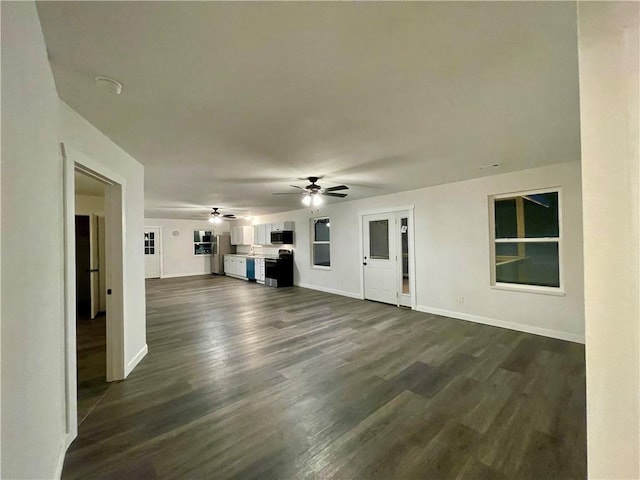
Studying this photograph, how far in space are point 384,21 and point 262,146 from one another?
1728 millimetres

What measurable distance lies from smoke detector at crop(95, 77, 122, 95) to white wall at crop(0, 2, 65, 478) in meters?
0.23

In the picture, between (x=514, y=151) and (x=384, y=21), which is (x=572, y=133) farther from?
(x=384, y=21)

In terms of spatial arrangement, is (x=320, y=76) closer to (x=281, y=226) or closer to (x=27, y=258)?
(x=27, y=258)

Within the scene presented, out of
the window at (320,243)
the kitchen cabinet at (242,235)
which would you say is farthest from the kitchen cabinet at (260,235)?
the window at (320,243)

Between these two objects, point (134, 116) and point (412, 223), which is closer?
point (134, 116)

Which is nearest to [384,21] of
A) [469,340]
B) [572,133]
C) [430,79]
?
→ [430,79]

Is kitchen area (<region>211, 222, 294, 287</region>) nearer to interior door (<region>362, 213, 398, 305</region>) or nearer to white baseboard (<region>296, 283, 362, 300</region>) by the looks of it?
white baseboard (<region>296, 283, 362, 300</region>)

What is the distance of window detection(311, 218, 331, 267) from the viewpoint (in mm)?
7445

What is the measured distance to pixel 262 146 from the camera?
266 centimetres

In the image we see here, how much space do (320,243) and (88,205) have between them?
Result: 17.3 feet

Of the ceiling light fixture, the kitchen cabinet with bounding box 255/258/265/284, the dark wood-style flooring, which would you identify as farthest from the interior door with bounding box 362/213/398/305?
the dark wood-style flooring

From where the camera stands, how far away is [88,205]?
523cm

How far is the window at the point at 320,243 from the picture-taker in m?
7.45

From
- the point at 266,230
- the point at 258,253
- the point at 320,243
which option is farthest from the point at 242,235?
the point at 320,243
